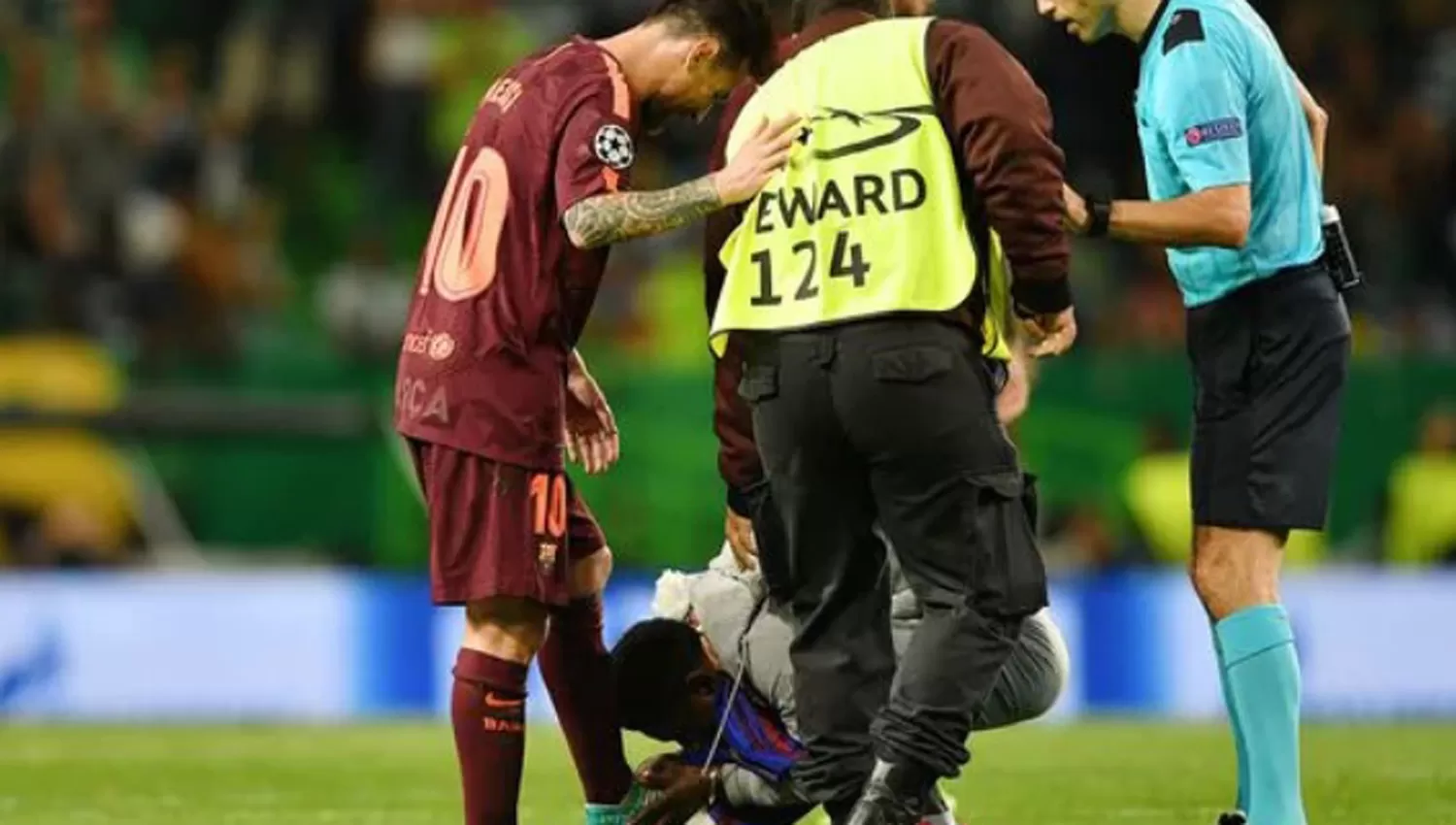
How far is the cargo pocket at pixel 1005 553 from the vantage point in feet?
21.6

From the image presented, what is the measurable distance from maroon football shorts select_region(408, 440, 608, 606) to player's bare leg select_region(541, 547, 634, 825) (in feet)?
1.46

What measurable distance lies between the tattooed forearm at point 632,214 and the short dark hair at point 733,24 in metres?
0.51

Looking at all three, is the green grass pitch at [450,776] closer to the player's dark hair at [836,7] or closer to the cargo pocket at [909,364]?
the cargo pocket at [909,364]

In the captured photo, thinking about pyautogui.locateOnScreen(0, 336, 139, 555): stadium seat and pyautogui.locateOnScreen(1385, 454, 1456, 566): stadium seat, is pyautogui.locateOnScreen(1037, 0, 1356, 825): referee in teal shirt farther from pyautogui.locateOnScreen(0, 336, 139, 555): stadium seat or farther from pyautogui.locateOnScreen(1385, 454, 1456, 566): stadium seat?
pyautogui.locateOnScreen(0, 336, 139, 555): stadium seat

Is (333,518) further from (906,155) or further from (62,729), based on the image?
(906,155)

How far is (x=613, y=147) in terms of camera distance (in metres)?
6.84

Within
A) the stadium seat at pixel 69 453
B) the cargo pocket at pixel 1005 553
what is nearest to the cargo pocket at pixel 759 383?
the cargo pocket at pixel 1005 553

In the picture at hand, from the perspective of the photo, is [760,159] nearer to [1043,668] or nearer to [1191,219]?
[1191,219]

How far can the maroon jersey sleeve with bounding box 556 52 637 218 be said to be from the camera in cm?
679

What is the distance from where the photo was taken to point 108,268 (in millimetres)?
16578

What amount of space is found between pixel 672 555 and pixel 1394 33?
276 inches

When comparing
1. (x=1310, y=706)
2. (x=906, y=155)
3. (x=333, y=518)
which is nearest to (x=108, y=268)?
(x=333, y=518)

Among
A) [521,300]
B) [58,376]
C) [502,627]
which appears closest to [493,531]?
[502,627]

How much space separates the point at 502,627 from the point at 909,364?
1.17 meters
